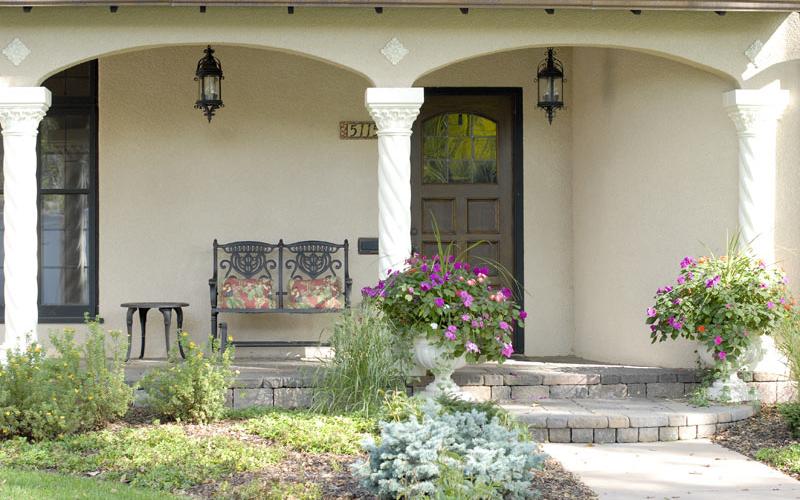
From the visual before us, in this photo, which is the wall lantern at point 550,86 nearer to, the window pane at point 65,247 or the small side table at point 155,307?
the small side table at point 155,307

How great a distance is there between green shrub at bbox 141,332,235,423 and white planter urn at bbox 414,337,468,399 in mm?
1433

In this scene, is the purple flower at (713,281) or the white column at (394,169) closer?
the purple flower at (713,281)

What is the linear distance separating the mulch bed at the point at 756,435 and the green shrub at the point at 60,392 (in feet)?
13.7

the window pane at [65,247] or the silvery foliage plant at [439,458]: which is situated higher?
the window pane at [65,247]

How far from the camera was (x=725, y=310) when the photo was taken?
7777mm

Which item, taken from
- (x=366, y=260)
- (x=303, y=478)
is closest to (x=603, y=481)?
(x=303, y=478)

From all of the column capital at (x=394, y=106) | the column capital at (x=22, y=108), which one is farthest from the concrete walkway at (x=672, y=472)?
the column capital at (x=22, y=108)

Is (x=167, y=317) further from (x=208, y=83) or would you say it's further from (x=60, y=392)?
(x=60, y=392)

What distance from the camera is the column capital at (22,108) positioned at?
26.3ft

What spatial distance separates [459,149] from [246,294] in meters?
2.55

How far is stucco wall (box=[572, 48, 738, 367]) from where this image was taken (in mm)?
8648

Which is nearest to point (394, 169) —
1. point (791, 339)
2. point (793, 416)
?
point (791, 339)

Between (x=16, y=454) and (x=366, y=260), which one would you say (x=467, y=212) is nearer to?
(x=366, y=260)

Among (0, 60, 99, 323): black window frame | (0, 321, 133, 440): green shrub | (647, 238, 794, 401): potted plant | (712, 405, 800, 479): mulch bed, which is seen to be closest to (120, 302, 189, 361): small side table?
(0, 60, 99, 323): black window frame
